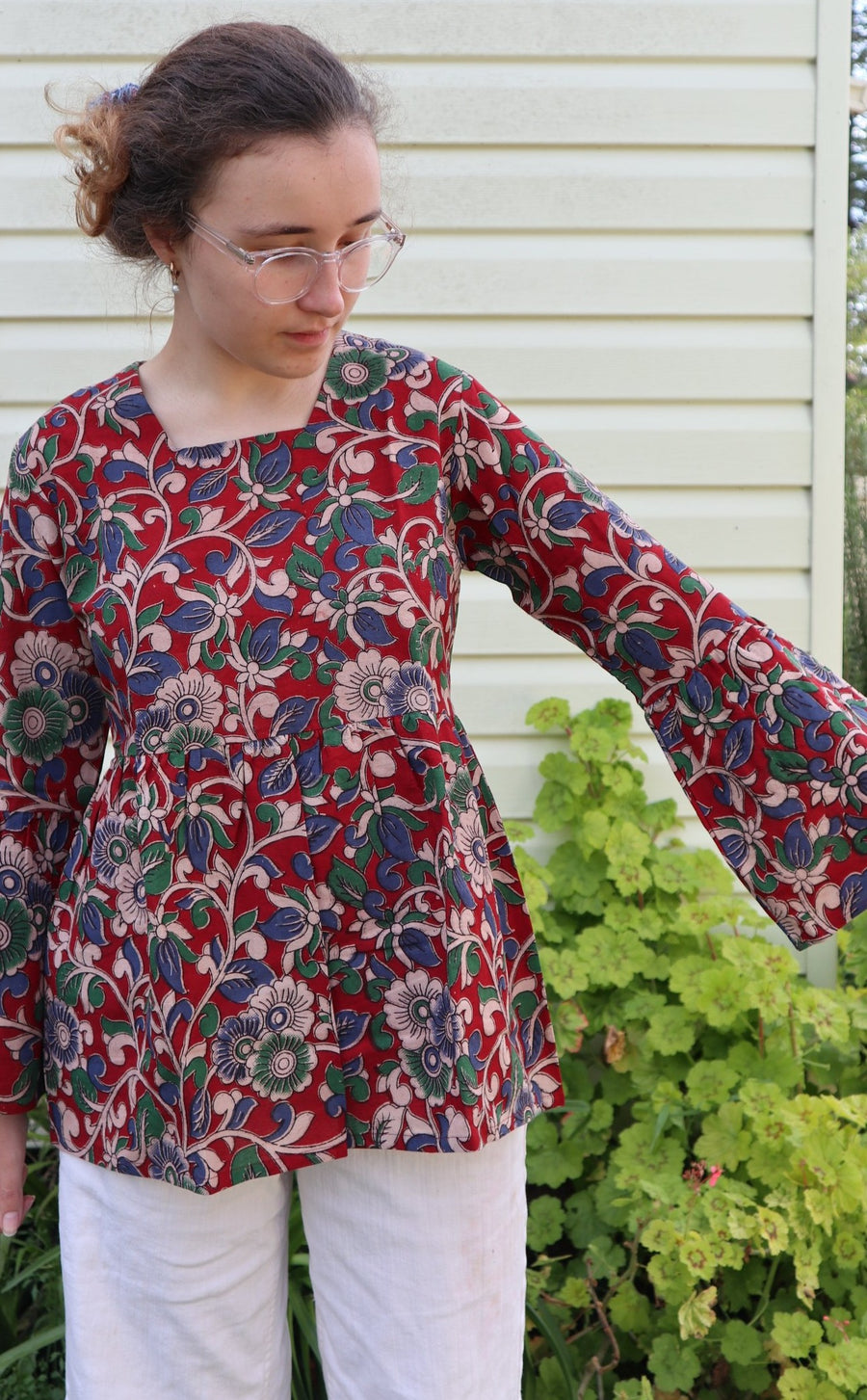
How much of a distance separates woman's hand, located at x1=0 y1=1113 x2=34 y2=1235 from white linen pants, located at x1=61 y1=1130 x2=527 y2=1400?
0.11 m

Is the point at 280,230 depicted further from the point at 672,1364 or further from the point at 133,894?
the point at 672,1364

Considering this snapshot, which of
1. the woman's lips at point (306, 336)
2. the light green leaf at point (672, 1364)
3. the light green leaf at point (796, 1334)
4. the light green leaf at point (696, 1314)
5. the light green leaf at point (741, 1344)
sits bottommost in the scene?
the light green leaf at point (672, 1364)

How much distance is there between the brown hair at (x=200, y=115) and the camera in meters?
1.08

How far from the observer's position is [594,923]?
8.69ft

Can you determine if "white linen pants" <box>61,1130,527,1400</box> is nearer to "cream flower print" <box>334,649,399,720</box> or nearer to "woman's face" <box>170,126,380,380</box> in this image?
"cream flower print" <box>334,649,399,720</box>

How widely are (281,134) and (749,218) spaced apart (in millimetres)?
1763

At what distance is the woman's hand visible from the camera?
1.33 meters

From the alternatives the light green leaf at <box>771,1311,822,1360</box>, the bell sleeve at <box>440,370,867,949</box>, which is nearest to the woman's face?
the bell sleeve at <box>440,370,867,949</box>

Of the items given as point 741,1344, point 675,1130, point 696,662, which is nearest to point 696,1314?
point 741,1344

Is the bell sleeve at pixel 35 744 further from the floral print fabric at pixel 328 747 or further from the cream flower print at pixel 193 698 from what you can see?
the cream flower print at pixel 193 698

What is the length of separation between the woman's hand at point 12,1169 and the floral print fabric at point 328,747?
0.36 feet

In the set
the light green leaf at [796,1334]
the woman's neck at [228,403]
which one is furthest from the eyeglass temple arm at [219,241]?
the light green leaf at [796,1334]

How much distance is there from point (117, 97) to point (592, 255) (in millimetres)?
1525

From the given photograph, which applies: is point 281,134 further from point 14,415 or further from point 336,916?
point 14,415
